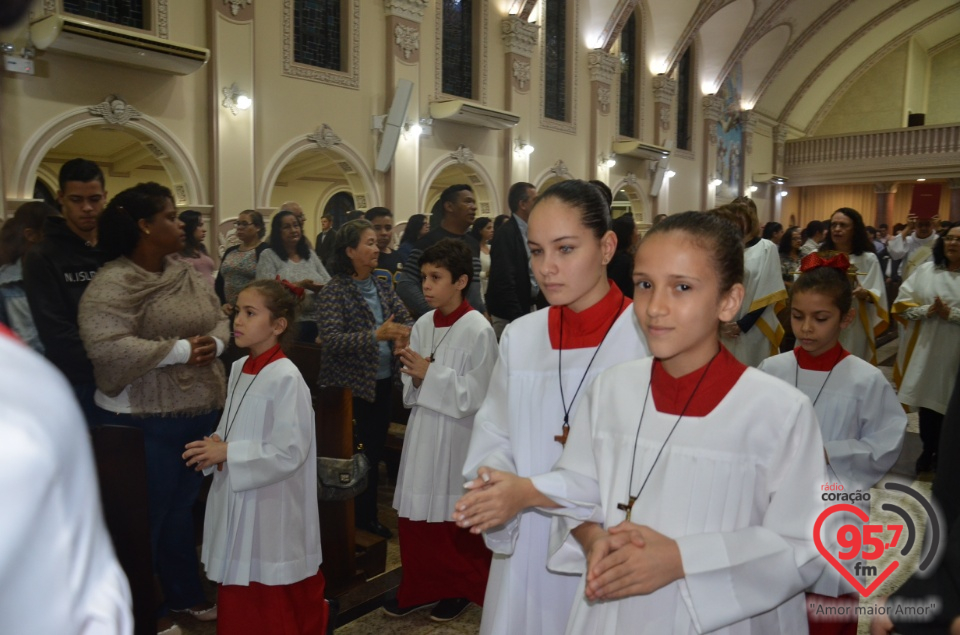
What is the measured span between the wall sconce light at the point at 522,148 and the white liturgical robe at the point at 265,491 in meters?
10.7

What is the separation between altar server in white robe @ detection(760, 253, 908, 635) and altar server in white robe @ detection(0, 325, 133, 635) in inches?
88.5

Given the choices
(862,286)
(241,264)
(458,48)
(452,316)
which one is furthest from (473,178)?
(452,316)

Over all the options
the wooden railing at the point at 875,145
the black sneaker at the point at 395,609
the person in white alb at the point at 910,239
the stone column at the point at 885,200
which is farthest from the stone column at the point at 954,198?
the black sneaker at the point at 395,609

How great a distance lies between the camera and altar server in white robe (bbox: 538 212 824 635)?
4.35 ft

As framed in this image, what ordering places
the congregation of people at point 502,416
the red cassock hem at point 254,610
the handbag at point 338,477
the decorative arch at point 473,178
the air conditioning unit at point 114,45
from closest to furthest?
the congregation of people at point 502,416 → the red cassock hem at point 254,610 → the handbag at point 338,477 → the air conditioning unit at point 114,45 → the decorative arch at point 473,178

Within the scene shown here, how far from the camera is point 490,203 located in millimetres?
12562

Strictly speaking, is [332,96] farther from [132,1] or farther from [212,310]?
[212,310]

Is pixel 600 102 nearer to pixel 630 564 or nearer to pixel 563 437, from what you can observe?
pixel 563 437

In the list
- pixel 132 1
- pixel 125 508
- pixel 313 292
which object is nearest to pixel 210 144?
pixel 132 1

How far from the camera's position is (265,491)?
8.50ft

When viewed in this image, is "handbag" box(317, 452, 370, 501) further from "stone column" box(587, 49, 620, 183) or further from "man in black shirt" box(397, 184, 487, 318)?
"stone column" box(587, 49, 620, 183)

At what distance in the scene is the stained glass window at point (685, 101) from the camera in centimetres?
1773

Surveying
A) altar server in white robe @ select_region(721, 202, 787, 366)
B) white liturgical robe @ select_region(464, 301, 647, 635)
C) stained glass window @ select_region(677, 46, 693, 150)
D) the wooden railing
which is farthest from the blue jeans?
the wooden railing

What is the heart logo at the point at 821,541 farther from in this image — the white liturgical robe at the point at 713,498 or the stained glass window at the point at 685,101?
the stained glass window at the point at 685,101
